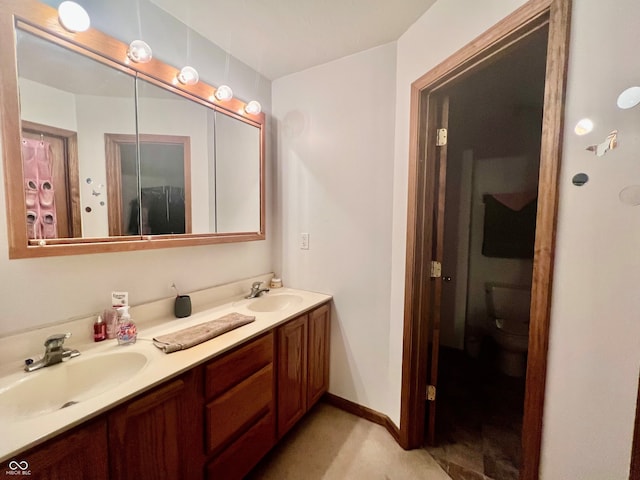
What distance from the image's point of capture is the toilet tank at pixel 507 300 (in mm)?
2375

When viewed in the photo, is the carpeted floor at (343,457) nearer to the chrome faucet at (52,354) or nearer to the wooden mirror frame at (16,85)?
the chrome faucet at (52,354)

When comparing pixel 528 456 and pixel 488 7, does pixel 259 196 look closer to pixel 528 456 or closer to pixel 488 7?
pixel 488 7

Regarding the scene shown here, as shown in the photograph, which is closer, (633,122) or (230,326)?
(633,122)

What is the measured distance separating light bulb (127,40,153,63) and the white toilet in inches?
121

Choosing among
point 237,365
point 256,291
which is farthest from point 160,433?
point 256,291

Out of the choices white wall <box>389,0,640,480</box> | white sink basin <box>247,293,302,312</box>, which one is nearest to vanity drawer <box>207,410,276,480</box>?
white sink basin <box>247,293,302,312</box>

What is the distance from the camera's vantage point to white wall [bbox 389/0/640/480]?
657 mm

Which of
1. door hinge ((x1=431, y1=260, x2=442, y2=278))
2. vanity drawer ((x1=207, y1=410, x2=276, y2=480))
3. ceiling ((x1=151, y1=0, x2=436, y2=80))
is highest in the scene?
ceiling ((x1=151, y1=0, x2=436, y2=80))

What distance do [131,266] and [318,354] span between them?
127 cm

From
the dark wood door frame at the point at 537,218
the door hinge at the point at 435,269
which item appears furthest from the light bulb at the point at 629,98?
the door hinge at the point at 435,269

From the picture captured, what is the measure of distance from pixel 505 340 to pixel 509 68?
6.87ft

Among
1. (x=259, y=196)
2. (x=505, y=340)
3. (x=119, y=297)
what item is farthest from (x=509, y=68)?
(x=119, y=297)

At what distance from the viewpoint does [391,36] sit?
1560 millimetres

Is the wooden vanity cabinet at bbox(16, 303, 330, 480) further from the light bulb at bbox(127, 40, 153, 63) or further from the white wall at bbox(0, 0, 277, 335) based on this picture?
the light bulb at bbox(127, 40, 153, 63)
